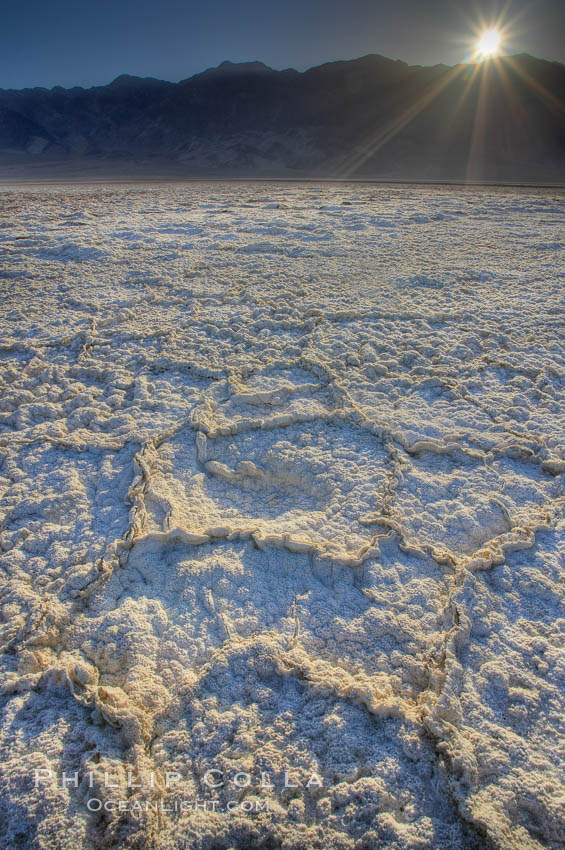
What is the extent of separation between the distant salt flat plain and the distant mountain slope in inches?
1101

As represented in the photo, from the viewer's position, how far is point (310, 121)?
34.5 meters

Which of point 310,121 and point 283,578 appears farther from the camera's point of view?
point 310,121

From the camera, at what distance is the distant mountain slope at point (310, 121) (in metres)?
29.3

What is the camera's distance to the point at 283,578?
1286 mm

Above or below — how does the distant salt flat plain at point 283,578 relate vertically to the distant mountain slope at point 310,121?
below

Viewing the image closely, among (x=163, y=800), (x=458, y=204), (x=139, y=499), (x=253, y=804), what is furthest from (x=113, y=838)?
(x=458, y=204)

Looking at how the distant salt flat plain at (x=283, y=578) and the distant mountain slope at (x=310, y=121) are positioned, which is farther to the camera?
the distant mountain slope at (x=310, y=121)

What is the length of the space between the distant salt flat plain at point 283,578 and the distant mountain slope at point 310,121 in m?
28.0

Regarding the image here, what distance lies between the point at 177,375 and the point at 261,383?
0.44 meters

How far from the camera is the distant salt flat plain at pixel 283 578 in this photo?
0.86m

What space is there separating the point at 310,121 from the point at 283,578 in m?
41.1

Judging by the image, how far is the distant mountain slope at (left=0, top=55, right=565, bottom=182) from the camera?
2929cm

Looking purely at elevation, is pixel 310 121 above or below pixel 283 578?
above

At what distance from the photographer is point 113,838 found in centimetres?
82
